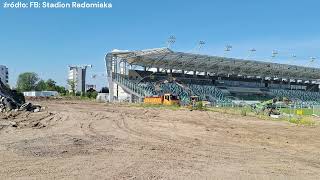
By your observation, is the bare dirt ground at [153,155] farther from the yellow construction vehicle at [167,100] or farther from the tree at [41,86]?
the tree at [41,86]

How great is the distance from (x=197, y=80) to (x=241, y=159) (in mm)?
83312

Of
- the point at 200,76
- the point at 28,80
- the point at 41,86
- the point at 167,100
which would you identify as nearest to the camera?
the point at 167,100

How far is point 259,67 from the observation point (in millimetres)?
101688

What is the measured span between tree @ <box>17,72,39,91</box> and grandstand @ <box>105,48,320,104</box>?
302 ft

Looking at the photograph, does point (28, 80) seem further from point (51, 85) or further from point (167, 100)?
point (167, 100)

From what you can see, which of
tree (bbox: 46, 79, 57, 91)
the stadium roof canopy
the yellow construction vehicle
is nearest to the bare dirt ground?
the yellow construction vehicle

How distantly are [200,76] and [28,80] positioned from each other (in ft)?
319

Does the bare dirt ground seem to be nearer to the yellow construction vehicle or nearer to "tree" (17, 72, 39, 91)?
the yellow construction vehicle

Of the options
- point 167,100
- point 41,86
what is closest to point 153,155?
point 167,100

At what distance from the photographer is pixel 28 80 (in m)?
176

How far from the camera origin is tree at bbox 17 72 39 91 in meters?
171

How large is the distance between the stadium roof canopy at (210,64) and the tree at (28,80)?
9341cm

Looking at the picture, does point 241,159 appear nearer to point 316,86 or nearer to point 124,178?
point 124,178

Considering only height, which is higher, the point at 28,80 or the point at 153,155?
the point at 28,80
